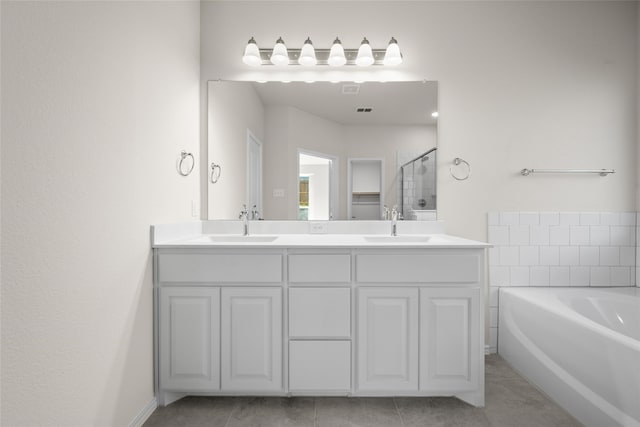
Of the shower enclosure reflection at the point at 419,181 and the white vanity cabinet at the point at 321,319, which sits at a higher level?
the shower enclosure reflection at the point at 419,181

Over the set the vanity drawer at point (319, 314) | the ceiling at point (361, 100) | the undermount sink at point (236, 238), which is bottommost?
the vanity drawer at point (319, 314)

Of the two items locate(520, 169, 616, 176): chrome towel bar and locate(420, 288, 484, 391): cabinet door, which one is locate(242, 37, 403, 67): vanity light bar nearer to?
locate(520, 169, 616, 176): chrome towel bar

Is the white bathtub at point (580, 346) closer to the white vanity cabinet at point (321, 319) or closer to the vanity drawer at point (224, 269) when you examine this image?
the white vanity cabinet at point (321, 319)

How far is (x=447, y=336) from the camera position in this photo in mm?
1604

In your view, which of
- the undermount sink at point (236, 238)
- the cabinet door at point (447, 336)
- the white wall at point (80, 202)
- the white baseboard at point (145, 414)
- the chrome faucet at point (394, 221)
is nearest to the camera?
the white wall at point (80, 202)

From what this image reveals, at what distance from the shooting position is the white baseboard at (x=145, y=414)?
1462mm

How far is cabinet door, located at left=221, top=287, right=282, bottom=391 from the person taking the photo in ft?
5.29

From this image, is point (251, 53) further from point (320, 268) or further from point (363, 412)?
point (363, 412)

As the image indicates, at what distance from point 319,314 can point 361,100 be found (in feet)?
4.61

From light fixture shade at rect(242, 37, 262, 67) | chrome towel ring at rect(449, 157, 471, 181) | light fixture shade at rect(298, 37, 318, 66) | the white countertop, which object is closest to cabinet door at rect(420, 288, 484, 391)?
the white countertop

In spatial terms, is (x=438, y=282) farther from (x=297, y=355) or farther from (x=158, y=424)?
(x=158, y=424)

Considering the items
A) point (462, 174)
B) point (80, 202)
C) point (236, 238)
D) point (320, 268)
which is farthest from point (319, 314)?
point (462, 174)

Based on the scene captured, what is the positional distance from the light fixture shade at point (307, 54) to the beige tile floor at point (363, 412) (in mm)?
1983

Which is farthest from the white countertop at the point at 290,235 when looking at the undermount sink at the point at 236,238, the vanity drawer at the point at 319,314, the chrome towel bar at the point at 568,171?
the chrome towel bar at the point at 568,171
